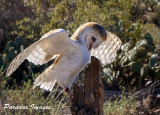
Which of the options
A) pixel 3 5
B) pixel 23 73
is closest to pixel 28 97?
pixel 23 73

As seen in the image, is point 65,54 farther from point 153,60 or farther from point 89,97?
point 153,60

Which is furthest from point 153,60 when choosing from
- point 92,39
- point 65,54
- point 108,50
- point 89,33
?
point 65,54

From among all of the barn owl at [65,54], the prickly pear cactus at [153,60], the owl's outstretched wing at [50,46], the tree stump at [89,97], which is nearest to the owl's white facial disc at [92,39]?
the barn owl at [65,54]

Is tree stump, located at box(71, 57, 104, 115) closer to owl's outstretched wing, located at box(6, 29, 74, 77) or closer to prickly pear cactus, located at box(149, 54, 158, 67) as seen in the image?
owl's outstretched wing, located at box(6, 29, 74, 77)

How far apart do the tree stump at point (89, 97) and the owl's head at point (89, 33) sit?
0.47 meters

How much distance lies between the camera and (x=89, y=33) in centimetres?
325

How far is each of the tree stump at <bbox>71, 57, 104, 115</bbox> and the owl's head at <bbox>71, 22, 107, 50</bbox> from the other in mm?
470

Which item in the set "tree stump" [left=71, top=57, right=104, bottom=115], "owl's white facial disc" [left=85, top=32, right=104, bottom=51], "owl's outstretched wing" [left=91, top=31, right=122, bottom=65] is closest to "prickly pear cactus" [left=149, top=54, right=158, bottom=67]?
"owl's outstretched wing" [left=91, top=31, right=122, bottom=65]

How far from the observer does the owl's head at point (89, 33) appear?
3146 mm

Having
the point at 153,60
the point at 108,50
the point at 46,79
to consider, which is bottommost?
the point at 153,60

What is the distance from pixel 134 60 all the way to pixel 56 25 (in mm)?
2405

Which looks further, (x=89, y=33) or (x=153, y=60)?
(x=153, y=60)

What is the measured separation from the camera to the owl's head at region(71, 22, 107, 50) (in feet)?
10.3

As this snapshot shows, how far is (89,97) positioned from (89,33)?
82 cm
